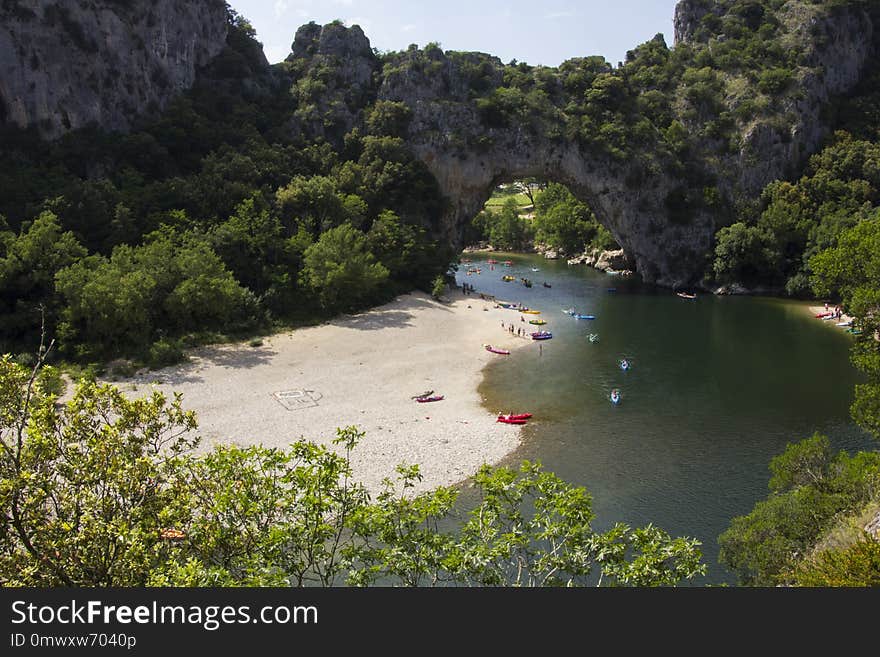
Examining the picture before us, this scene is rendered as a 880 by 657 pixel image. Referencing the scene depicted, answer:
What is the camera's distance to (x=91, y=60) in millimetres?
68125

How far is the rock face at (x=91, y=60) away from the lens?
62.9 metres

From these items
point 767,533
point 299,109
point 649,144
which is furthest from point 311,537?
point 649,144

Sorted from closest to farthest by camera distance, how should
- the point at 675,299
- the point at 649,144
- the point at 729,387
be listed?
the point at 729,387 → the point at 675,299 → the point at 649,144

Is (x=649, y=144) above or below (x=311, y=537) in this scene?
above

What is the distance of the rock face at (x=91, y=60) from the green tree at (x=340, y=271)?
3038 cm

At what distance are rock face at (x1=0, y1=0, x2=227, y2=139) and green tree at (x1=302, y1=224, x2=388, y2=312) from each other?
30376 mm

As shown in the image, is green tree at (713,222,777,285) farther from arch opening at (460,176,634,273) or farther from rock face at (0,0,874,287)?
arch opening at (460,176,634,273)

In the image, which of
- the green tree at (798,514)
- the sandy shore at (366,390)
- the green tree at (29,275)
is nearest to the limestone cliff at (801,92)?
the sandy shore at (366,390)

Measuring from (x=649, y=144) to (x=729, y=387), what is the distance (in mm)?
50322

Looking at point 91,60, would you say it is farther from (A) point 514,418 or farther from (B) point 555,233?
(B) point 555,233

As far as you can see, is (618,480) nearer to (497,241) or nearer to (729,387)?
(729,387)

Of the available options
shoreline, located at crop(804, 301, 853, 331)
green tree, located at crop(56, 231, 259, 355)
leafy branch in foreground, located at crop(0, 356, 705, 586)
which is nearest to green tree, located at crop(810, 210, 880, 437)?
leafy branch in foreground, located at crop(0, 356, 705, 586)

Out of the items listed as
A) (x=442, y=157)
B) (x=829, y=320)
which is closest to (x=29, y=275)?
(x=442, y=157)

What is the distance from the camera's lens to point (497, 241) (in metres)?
127
